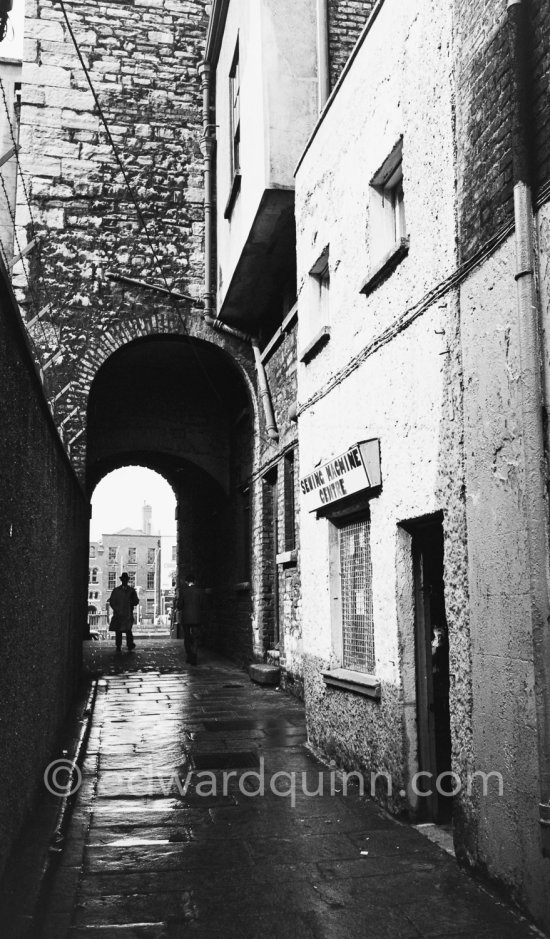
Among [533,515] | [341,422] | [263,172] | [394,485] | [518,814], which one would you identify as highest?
[263,172]

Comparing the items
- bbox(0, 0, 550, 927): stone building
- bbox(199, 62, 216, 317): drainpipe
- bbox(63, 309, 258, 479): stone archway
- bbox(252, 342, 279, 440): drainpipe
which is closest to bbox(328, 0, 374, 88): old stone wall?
bbox(0, 0, 550, 927): stone building

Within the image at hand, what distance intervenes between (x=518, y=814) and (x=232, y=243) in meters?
9.19

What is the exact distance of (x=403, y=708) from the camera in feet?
17.9

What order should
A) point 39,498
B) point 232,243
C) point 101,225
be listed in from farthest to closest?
1. point 101,225
2. point 232,243
3. point 39,498

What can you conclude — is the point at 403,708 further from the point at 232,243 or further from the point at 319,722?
the point at 232,243

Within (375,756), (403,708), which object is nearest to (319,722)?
(375,756)

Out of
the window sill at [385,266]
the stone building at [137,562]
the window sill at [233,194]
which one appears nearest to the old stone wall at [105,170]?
the window sill at [233,194]

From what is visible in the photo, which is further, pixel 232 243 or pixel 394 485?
pixel 232 243

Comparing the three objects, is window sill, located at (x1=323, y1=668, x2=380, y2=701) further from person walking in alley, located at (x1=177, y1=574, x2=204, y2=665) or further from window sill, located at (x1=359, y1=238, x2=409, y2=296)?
person walking in alley, located at (x1=177, y1=574, x2=204, y2=665)

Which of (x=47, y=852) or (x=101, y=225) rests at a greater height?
(x=101, y=225)

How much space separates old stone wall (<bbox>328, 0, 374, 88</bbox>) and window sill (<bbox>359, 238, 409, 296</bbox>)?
16.0ft

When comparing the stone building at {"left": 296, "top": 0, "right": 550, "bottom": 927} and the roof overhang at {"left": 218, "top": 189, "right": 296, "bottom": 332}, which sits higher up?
the roof overhang at {"left": 218, "top": 189, "right": 296, "bottom": 332}

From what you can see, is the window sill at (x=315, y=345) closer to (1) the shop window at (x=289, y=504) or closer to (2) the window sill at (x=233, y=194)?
(1) the shop window at (x=289, y=504)

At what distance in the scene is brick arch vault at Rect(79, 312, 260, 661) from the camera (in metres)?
13.2
